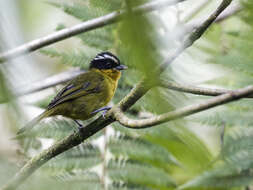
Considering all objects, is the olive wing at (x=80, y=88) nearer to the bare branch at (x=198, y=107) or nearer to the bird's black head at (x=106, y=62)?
the bird's black head at (x=106, y=62)

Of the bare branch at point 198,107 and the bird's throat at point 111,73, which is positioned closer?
the bare branch at point 198,107

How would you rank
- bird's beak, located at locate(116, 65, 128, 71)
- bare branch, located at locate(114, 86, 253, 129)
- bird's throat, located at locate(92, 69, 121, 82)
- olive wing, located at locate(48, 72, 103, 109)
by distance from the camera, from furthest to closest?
bird's throat, located at locate(92, 69, 121, 82), bird's beak, located at locate(116, 65, 128, 71), olive wing, located at locate(48, 72, 103, 109), bare branch, located at locate(114, 86, 253, 129)

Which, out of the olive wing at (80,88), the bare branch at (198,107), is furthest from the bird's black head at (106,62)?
A: the bare branch at (198,107)

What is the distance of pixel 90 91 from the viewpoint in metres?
3.06

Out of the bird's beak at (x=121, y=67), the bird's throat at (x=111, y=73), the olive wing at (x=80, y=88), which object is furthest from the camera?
the bird's throat at (x=111, y=73)

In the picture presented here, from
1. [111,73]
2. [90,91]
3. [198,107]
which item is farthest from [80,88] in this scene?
[198,107]

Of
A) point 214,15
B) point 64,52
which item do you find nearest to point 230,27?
point 64,52

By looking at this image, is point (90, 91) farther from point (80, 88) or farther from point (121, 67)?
point (121, 67)

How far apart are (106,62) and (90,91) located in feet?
1.22

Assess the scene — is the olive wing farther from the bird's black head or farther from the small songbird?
the bird's black head

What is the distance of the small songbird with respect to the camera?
2812mm

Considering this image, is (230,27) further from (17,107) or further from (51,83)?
(17,107)

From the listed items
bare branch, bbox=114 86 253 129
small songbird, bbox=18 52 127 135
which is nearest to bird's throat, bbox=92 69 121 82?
small songbird, bbox=18 52 127 135

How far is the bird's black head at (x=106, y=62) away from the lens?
3059mm
